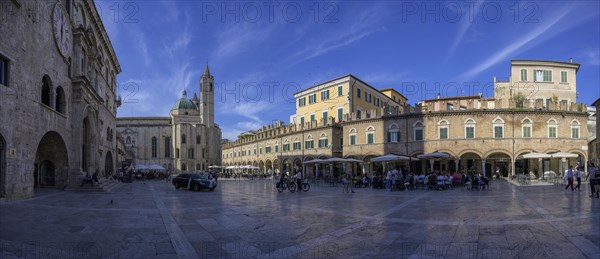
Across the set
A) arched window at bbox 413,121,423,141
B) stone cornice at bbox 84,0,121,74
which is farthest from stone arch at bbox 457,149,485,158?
stone cornice at bbox 84,0,121,74

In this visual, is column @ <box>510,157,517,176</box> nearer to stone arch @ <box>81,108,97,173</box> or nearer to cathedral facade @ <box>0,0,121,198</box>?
cathedral facade @ <box>0,0,121,198</box>

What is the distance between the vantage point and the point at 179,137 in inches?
3167

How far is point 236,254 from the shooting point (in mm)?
6707

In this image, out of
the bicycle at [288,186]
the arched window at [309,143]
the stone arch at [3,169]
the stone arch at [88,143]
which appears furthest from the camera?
the arched window at [309,143]

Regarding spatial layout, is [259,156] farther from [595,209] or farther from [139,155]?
[595,209]

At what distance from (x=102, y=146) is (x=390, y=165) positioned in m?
28.2

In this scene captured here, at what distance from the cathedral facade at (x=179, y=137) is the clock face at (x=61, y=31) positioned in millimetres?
60175

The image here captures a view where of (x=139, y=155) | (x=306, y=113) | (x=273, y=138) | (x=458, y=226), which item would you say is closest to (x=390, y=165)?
(x=306, y=113)

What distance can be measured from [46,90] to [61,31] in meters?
3.81

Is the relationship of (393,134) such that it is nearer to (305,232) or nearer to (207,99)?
(305,232)

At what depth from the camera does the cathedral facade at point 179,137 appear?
266 feet

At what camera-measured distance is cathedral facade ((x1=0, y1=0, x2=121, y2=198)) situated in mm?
14578

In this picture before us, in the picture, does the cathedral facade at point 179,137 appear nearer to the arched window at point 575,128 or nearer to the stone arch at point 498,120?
the stone arch at point 498,120

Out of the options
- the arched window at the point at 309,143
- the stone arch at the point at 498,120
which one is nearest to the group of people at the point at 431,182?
the stone arch at the point at 498,120
